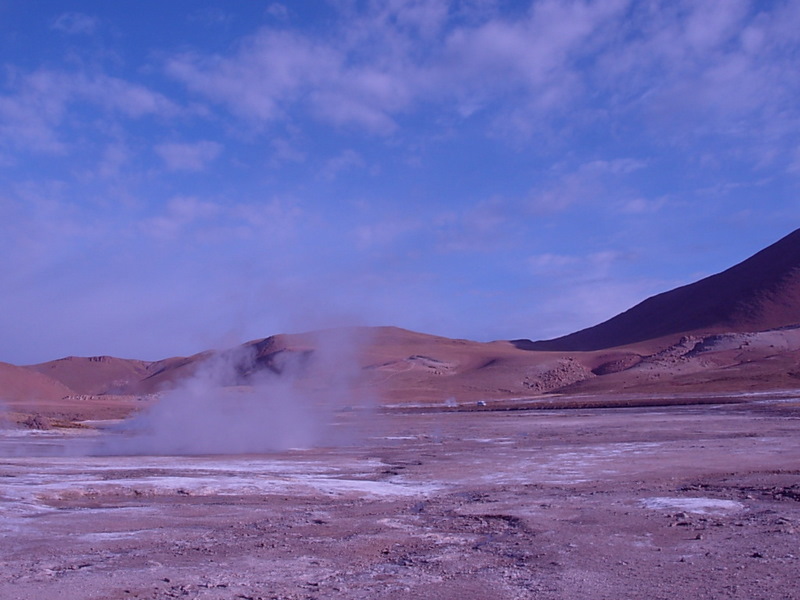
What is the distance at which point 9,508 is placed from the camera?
14.1m

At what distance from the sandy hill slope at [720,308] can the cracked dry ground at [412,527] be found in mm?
106954

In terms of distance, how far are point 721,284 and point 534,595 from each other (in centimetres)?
15605

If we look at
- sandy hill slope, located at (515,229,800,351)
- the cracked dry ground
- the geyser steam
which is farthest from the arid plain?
sandy hill slope, located at (515,229,800,351)

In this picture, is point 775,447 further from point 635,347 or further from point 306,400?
point 635,347

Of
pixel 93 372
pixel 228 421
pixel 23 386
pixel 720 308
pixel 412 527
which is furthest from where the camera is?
pixel 93 372

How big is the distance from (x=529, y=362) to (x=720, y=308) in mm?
48981

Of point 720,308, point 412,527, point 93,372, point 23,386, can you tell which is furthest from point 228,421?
point 93,372

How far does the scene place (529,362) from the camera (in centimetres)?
10456

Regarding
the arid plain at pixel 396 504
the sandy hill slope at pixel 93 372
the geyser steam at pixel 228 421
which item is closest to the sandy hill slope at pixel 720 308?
the sandy hill slope at pixel 93 372

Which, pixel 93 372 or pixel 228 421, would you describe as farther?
pixel 93 372

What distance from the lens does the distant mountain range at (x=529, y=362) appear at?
67750 millimetres

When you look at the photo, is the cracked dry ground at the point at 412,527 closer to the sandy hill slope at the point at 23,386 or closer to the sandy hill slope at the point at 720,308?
the sandy hill slope at the point at 23,386

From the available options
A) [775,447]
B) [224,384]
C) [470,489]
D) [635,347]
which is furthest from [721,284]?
[470,489]

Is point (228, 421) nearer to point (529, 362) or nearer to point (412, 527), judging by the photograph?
point (412, 527)
